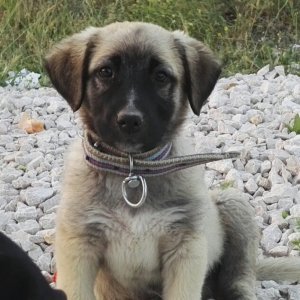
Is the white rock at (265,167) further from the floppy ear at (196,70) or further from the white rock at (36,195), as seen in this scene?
the floppy ear at (196,70)

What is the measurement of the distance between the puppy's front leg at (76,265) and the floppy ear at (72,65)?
526 millimetres

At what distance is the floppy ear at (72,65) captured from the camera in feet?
11.2

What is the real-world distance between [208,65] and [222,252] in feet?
2.82

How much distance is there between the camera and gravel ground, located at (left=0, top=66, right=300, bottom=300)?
4.35m

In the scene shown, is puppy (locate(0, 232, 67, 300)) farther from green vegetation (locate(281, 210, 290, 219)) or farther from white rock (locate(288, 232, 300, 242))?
green vegetation (locate(281, 210, 290, 219))

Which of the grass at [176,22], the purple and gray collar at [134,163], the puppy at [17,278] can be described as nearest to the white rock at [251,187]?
the purple and gray collar at [134,163]

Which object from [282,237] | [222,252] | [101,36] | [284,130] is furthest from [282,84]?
[101,36]

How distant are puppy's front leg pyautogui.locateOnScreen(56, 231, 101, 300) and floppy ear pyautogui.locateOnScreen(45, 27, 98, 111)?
20.7 inches

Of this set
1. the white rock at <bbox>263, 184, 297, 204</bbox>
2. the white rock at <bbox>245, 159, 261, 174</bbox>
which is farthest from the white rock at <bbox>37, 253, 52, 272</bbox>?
the white rock at <bbox>245, 159, 261, 174</bbox>

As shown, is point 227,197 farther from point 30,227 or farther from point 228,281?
point 30,227

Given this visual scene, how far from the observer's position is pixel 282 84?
6.59 metres

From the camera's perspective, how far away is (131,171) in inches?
134

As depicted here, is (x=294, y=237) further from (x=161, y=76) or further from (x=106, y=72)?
(x=106, y=72)

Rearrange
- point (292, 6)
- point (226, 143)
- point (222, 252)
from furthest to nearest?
point (292, 6), point (226, 143), point (222, 252)
